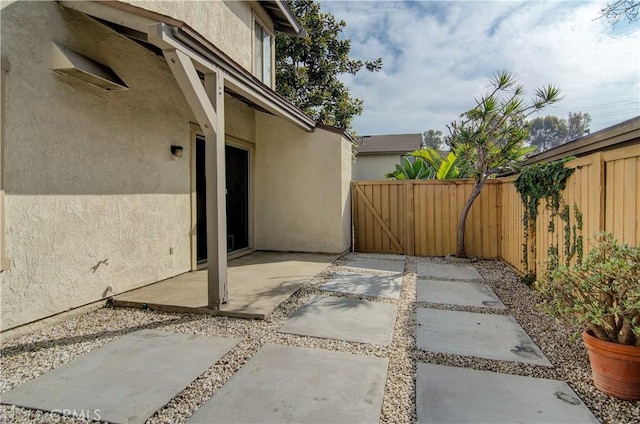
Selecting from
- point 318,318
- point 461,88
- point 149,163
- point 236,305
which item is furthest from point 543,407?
point 461,88

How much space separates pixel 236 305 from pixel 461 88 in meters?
8.15

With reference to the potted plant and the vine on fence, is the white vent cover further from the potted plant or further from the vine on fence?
the vine on fence

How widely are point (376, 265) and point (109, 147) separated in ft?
16.9

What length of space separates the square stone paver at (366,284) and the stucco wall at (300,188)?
2.06 meters

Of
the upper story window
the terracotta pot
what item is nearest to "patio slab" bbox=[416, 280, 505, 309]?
the terracotta pot

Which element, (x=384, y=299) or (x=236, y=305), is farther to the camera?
(x=384, y=299)

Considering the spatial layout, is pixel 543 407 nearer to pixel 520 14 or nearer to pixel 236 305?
pixel 236 305

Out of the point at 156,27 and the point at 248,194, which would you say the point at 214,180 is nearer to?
the point at 156,27

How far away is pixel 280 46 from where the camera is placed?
14727 millimetres

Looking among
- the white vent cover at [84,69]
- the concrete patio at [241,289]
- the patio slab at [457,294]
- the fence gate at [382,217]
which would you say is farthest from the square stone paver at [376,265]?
the white vent cover at [84,69]

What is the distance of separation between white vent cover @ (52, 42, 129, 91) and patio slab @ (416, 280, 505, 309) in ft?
16.2

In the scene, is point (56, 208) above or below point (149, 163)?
below

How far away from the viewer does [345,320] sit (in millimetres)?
3771

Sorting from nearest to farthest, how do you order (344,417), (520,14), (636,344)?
(344,417), (636,344), (520,14)
